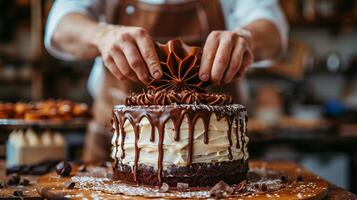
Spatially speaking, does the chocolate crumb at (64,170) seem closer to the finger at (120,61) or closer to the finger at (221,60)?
the finger at (120,61)

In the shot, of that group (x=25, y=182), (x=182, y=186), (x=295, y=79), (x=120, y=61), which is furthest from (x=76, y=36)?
(x=295, y=79)

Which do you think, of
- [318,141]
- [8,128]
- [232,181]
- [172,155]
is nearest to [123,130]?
[172,155]

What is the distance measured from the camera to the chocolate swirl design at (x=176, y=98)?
1803 millimetres

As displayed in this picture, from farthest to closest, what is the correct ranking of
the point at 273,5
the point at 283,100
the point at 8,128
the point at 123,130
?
the point at 283,100, the point at 273,5, the point at 8,128, the point at 123,130

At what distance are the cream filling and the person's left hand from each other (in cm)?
15

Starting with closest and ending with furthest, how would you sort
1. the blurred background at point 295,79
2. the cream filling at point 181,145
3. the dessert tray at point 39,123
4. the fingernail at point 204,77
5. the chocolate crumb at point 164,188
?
the chocolate crumb at point 164,188, the cream filling at point 181,145, the fingernail at point 204,77, the dessert tray at point 39,123, the blurred background at point 295,79

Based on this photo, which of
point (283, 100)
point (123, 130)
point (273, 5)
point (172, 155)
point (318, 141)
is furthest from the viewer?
point (283, 100)

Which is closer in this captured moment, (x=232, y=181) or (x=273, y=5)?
(x=232, y=181)

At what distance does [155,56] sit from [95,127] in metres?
1.29

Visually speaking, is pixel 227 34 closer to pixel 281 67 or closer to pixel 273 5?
pixel 273 5

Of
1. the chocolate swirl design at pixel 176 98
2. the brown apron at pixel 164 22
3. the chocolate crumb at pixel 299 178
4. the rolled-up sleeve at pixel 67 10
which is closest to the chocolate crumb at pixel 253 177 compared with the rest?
the chocolate crumb at pixel 299 178

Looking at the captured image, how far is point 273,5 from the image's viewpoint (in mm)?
2783

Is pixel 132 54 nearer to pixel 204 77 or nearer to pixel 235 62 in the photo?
pixel 204 77

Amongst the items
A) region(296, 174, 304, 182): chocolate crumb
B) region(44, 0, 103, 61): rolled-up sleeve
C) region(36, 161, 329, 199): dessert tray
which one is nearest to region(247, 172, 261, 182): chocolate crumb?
region(36, 161, 329, 199): dessert tray
